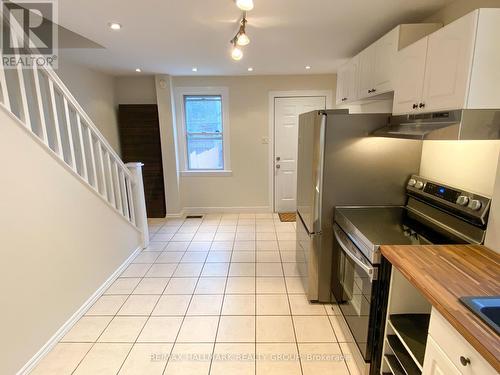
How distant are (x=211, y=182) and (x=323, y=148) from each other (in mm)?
3088

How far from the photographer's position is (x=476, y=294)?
43.1 inches

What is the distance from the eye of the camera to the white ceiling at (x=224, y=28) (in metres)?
1.87

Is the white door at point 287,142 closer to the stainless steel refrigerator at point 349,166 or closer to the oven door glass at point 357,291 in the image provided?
the stainless steel refrigerator at point 349,166

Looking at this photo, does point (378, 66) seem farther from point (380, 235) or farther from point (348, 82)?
point (380, 235)

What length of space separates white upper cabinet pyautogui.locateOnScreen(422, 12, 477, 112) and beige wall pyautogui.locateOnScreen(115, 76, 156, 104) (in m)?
4.03

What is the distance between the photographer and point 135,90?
4.50 m

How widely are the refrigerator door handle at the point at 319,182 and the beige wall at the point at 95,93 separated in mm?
3044

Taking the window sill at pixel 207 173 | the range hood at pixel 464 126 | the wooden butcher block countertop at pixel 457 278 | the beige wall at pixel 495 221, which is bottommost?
the window sill at pixel 207 173

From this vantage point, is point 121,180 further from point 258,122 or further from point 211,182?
point 258,122

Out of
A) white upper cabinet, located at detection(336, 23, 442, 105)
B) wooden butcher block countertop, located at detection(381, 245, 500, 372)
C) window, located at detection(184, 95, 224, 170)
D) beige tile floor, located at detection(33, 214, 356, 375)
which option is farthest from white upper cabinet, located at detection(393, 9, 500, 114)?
window, located at detection(184, 95, 224, 170)

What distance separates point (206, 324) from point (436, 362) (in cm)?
159

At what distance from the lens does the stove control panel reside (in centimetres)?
144

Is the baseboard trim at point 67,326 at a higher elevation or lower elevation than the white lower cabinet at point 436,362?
lower

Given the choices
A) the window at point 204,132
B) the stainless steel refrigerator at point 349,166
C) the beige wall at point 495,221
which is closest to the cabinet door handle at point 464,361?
the beige wall at point 495,221
